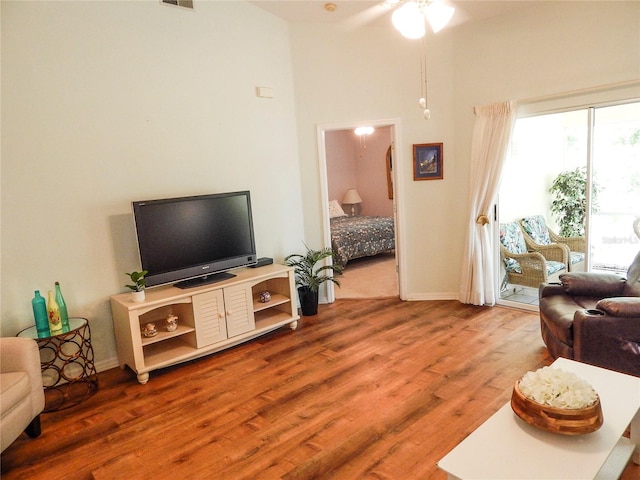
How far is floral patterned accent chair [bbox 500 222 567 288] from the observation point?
433 cm

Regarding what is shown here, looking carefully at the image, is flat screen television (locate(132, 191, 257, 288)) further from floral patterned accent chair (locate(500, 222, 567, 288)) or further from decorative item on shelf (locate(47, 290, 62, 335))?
floral patterned accent chair (locate(500, 222, 567, 288))

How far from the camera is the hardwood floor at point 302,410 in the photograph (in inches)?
88.3

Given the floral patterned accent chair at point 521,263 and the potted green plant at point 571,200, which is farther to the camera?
the floral patterned accent chair at point 521,263

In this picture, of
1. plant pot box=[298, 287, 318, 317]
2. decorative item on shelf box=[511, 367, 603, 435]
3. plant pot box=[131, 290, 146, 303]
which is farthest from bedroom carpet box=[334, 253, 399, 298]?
decorative item on shelf box=[511, 367, 603, 435]

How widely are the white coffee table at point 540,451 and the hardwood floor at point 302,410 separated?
1.46 feet

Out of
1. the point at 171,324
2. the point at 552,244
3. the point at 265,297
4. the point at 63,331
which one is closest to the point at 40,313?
the point at 63,331

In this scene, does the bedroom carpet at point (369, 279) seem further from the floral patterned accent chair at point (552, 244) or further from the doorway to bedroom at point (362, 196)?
the floral patterned accent chair at point (552, 244)

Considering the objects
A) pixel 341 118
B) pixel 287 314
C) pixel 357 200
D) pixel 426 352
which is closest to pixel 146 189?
pixel 287 314

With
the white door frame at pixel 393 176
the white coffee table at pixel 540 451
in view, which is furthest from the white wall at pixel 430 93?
the white coffee table at pixel 540 451

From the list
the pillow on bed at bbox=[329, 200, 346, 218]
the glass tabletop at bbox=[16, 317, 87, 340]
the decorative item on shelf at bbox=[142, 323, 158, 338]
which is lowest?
the decorative item on shelf at bbox=[142, 323, 158, 338]

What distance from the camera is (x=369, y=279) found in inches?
→ 233

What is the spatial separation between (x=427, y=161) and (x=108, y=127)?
3202 millimetres

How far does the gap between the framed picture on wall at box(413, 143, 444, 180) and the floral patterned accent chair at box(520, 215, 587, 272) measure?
3.57 feet

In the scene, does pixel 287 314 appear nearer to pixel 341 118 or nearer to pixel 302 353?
A: pixel 302 353
